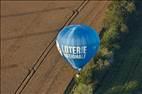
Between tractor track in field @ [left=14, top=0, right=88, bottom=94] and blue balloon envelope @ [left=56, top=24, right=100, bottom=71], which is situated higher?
blue balloon envelope @ [left=56, top=24, right=100, bottom=71]

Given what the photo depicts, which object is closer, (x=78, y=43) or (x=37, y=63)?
(x=78, y=43)

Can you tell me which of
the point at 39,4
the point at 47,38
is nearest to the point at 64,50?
the point at 47,38

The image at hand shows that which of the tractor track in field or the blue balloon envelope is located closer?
the blue balloon envelope

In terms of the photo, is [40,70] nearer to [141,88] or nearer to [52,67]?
[52,67]

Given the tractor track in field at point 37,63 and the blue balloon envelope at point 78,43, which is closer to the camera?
the blue balloon envelope at point 78,43

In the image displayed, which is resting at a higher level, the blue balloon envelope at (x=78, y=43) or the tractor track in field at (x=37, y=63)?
Answer: the blue balloon envelope at (x=78, y=43)

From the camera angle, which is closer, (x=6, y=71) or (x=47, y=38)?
(x=6, y=71)

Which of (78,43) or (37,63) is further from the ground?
(78,43)

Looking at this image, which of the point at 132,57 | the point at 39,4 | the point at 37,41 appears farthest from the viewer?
the point at 39,4
